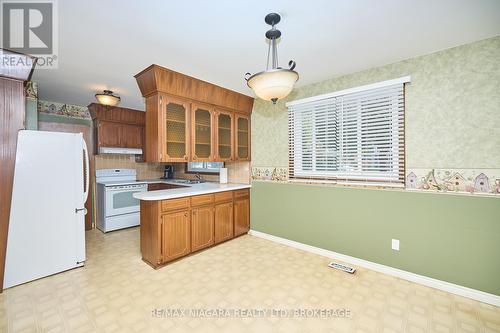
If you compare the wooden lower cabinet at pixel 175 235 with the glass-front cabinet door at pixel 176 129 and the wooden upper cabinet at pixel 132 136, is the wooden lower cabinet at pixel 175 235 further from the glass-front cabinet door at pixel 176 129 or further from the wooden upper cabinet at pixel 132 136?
the wooden upper cabinet at pixel 132 136

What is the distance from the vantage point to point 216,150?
351cm

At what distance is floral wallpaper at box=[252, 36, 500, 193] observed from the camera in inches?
80.4

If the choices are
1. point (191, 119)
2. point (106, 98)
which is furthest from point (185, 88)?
point (106, 98)

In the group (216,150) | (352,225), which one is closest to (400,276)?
(352,225)

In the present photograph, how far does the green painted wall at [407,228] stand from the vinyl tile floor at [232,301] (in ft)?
0.75

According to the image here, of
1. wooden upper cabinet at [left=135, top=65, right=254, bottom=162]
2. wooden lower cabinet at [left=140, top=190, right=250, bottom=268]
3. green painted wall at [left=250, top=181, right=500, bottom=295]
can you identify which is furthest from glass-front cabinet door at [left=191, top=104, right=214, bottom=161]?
green painted wall at [left=250, top=181, right=500, bottom=295]

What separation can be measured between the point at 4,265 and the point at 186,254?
180 centimetres

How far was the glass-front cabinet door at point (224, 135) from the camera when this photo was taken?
11.6 feet

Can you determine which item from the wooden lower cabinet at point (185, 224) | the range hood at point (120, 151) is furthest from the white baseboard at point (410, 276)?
the range hood at point (120, 151)

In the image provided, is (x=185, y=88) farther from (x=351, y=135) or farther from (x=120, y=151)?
(x=120, y=151)

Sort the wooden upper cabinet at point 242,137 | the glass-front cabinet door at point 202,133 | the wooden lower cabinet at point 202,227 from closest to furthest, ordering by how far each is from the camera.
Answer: the wooden lower cabinet at point 202,227
the glass-front cabinet door at point 202,133
the wooden upper cabinet at point 242,137

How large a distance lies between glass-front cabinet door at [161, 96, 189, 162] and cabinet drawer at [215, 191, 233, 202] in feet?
2.43

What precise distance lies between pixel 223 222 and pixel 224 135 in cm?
139

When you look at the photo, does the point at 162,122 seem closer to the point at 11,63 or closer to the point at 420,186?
the point at 11,63
